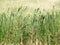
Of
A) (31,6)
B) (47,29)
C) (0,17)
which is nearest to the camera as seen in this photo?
(47,29)

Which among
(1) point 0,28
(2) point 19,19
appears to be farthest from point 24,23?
(1) point 0,28

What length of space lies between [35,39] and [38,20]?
0.30 m

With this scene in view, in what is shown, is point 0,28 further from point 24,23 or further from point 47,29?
point 47,29

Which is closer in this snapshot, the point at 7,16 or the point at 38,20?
the point at 38,20

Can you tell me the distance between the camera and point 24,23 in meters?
4.33

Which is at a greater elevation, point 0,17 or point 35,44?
point 0,17

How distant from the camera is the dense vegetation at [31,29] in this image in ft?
13.9

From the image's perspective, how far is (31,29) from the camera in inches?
170

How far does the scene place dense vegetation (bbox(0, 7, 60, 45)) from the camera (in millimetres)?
4250

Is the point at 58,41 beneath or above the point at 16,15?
beneath

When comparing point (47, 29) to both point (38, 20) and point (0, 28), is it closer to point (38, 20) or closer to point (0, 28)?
point (38, 20)

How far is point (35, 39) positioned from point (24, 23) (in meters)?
0.30

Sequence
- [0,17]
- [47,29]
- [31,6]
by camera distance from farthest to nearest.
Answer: [31,6]
[0,17]
[47,29]

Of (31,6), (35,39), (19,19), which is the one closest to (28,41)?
(35,39)
